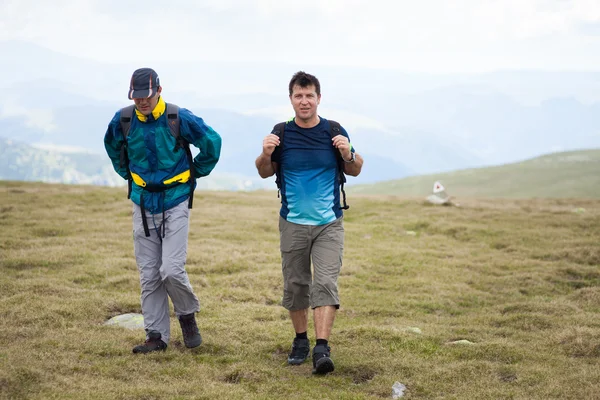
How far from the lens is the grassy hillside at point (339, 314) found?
780 centimetres

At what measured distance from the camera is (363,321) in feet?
38.7

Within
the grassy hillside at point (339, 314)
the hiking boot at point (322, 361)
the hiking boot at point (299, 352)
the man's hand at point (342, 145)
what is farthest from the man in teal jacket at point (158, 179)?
the hiking boot at point (322, 361)

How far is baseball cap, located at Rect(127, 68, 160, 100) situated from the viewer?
26.3 ft

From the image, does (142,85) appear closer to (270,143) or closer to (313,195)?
(270,143)

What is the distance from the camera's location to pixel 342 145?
7.97 metres

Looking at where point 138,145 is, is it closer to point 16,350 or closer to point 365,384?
point 16,350

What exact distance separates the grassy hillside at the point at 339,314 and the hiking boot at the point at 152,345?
0.12 m

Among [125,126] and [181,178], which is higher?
[125,126]

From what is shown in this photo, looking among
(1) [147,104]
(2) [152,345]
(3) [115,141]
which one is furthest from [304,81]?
(2) [152,345]

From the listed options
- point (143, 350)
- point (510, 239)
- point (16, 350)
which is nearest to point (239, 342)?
point (143, 350)

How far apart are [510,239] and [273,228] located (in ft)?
29.4

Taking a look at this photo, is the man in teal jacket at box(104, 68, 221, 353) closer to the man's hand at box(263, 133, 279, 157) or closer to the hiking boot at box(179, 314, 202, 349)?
the hiking boot at box(179, 314, 202, 349)

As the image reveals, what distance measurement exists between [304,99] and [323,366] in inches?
143

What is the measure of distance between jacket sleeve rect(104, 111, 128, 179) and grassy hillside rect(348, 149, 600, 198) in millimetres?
88682
